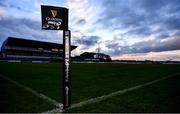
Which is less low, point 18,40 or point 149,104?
point 18,40

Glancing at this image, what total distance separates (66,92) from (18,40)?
98.7m

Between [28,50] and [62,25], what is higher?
[28,50]

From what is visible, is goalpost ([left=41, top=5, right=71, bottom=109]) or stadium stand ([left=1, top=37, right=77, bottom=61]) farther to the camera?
stadium stand ([left=1, top=37, right=77, bottom=61])

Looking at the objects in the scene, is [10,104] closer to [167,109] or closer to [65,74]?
[65,74]

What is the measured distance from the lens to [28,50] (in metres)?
109

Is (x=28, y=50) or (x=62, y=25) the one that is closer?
(x=62, y=25)

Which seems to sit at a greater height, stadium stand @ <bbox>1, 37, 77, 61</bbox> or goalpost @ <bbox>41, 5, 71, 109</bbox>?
stadium stand @ <bbox>1, 37, 77, 61</bbox>

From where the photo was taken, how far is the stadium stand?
100m

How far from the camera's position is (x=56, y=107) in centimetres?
638

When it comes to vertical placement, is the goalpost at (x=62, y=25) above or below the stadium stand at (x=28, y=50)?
below

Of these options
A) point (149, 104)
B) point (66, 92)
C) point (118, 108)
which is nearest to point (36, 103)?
point (66, 92)

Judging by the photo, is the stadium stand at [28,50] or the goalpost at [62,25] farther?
the stadium stand at [28,50]

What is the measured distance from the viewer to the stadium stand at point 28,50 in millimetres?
100438

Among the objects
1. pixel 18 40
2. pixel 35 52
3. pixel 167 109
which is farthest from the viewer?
pixel 35 52
